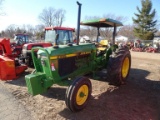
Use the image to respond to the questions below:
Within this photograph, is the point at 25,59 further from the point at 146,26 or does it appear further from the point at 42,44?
the point at 146,26

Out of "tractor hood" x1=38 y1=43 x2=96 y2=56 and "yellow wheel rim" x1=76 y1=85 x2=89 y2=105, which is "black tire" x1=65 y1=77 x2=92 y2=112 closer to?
"yellow wheel rim" x1=76 y1=85 x2=89 y2=105

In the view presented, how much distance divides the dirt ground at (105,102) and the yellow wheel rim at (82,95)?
214 millimetres

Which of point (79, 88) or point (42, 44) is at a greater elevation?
point (42, 44)

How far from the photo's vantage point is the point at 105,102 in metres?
4.82

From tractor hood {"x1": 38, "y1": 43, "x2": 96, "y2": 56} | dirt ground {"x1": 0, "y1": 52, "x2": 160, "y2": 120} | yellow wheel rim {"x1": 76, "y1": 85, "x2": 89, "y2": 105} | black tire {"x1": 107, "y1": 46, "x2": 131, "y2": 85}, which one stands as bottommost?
dirt ground {"x1": 0, "y1": 52, "x2": 160, "y2": 120}

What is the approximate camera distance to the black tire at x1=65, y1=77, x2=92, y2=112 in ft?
13.3

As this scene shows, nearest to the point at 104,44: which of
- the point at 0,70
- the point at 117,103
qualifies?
the point at 117,103

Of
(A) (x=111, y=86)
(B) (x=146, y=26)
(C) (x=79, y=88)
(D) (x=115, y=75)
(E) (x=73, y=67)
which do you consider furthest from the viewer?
(B) (x=146, y=26)

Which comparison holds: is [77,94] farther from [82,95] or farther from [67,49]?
[67,49]

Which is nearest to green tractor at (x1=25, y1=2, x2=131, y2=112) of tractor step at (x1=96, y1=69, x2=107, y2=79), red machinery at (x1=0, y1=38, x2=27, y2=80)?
tractor step at (x1=96, y1=69, x2=107, y2=79)

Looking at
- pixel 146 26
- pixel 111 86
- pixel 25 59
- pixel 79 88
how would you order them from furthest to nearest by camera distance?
pixel 146 26 < pixel 25 59 < pixel 111 86 < pixel 79 88

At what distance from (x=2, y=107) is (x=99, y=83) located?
305cm

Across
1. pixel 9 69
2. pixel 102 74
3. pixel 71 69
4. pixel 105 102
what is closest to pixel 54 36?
pixel 9 69

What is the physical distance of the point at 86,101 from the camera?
447 cm
